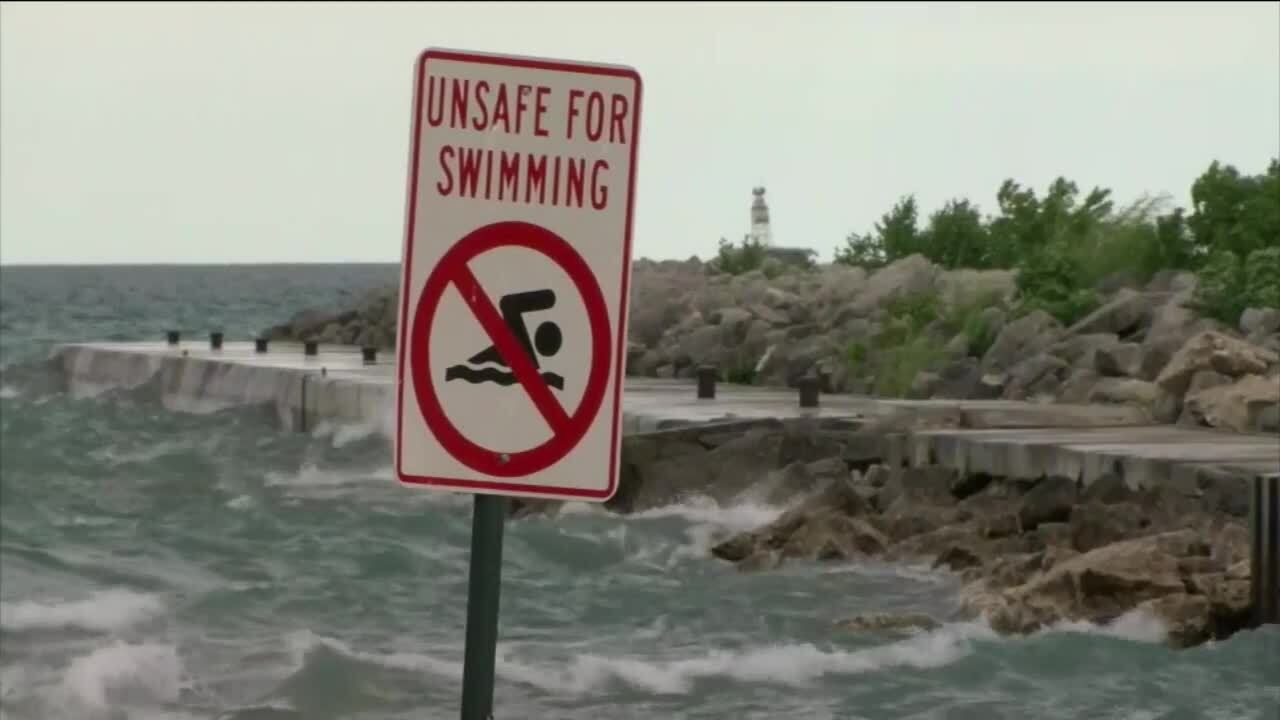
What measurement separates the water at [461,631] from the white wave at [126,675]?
0.08 feet

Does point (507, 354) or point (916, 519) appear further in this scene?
point (916, 519)

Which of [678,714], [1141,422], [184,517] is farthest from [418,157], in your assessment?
[184,517]

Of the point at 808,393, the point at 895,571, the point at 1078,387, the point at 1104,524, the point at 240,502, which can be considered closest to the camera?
the point at 1104,524

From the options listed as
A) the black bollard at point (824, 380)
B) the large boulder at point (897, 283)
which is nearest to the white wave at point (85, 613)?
the black bollard at point (824, 380)

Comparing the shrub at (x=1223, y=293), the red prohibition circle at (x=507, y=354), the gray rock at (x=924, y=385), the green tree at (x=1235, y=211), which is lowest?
the gray rock at (x=924, y=385)

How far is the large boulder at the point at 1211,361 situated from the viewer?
750 inches

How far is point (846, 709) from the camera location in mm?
12562

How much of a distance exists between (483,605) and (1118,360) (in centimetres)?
1798

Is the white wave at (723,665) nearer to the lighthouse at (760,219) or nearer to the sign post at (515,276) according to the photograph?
the sign post at (515,276)

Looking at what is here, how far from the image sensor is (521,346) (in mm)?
4441

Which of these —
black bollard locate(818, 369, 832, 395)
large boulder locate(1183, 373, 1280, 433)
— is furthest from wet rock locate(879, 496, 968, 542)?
black bollard locate(818, 369, 832, 395)

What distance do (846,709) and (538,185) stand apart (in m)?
8.52

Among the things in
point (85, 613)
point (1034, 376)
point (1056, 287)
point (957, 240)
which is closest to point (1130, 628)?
point (85, 613)

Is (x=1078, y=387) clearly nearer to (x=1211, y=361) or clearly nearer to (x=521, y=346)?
(x=1211, y=361)
